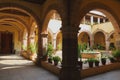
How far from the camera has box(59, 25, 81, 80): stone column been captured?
571 centimetres

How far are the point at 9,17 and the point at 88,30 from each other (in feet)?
38.7

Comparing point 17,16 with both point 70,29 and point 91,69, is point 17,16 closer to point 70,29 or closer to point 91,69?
point 70,29

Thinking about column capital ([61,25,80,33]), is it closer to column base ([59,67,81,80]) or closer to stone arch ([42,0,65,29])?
stone arch ([42,0,65,29])

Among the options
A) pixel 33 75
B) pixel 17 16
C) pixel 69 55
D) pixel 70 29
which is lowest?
pixel 33 75

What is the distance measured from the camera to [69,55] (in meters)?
5.85

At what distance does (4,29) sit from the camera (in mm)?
18953

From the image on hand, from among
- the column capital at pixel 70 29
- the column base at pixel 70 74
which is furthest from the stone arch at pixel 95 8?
the column base at pixel 70 74

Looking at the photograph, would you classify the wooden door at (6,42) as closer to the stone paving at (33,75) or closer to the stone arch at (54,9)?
the stone arch at (54,9)

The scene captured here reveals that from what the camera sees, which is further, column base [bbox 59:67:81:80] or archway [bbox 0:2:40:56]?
archway [bbox 0:2:40:56]

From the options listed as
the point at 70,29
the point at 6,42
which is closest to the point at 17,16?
the point at 6,42

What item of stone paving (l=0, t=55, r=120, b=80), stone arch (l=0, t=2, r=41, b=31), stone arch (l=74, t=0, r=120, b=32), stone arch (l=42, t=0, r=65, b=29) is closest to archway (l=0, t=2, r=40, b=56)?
stone arch (l=0, t=2, r=41, b=31)

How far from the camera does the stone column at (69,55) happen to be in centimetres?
571

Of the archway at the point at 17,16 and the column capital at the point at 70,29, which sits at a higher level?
the archway at the point at 17,16

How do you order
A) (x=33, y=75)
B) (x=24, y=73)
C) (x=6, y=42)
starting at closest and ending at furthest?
(x=33, y=75) → (x=24, y=73) → (x=6, y=42)
